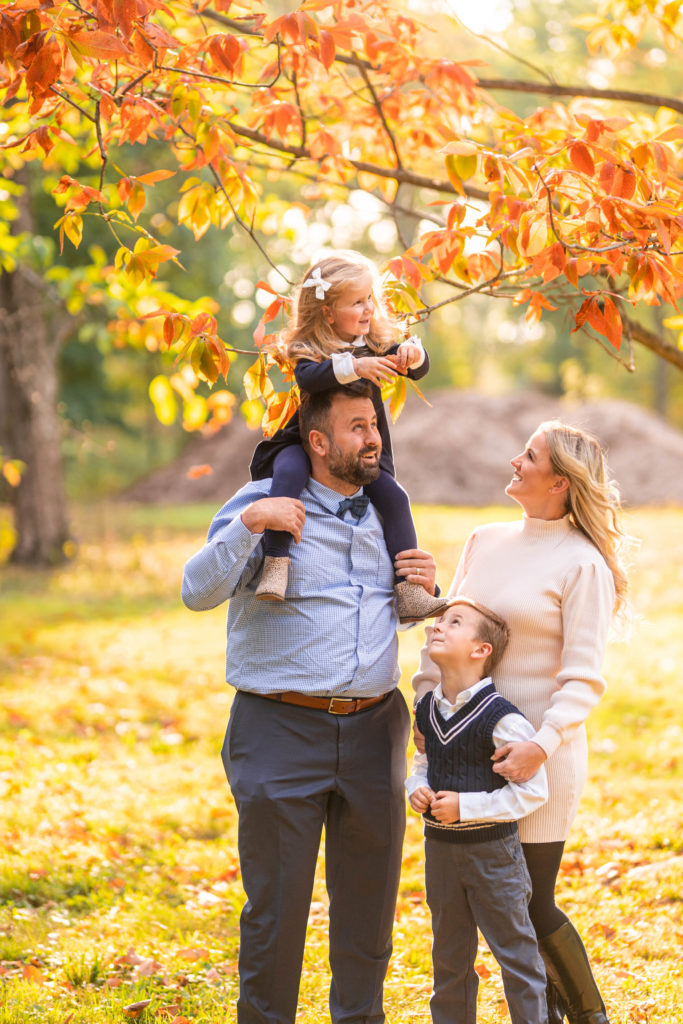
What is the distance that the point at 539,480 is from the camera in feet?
10.2

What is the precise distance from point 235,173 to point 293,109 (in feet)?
1.32

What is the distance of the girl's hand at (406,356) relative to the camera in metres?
2.94

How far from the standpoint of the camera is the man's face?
9.70 feet

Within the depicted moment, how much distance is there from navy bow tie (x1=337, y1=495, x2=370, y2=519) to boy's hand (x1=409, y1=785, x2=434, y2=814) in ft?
2.69

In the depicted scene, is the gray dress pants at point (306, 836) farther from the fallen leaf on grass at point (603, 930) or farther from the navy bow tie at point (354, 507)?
the fallen leaf on grass at point (603, 930)

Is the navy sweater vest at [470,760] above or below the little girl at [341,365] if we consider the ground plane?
below

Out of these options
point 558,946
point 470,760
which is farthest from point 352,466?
point 558,946

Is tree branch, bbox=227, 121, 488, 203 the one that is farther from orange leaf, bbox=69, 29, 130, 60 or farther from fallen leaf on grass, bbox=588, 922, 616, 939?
fallen leaf on grass, bbox=588, 922, 616, 939

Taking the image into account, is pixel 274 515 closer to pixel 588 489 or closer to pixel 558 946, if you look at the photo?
pixel 588 489

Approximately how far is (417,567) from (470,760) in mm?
581

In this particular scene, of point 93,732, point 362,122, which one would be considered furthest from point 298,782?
point 93,732

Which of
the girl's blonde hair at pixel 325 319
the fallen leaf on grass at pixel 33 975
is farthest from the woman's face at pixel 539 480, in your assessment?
the fallen leaf on grass at pixel 33 975

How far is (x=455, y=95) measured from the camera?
4.51 metres

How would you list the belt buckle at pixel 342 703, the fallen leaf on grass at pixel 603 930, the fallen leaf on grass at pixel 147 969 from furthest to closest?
the fallen leaf on grass at pixel 603 930
the fallen leaf on grass at pixel 147 969
the belt buckle at pixel 342 703
